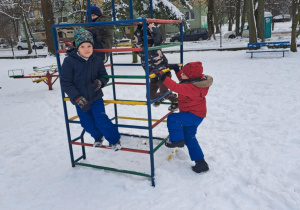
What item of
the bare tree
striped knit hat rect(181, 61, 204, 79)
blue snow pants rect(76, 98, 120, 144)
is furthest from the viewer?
the bare tree

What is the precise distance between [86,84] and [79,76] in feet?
0.38

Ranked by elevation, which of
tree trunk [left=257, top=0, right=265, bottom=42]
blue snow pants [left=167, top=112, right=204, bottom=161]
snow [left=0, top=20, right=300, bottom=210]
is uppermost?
tree trunk [left=257, top=0, right=265, bottom=42]

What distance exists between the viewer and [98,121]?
3.05 m

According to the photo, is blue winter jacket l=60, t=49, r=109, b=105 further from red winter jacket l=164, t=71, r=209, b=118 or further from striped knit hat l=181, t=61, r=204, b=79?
striped knit hat l=181, t=61, r=204, b=79

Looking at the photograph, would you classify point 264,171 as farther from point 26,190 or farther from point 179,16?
point 179,16

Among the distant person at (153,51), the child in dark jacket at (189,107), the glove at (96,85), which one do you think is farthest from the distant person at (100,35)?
the child in dark jacket at (189,107)

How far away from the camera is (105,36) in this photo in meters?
3.60

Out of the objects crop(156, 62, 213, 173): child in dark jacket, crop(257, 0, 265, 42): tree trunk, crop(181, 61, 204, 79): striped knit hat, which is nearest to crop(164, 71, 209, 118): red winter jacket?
crop(156, 62, 213, 173): child in dark jacket

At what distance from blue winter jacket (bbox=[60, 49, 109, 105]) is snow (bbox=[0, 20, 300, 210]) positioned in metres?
1.06

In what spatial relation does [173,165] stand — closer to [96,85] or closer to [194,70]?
[194,70]

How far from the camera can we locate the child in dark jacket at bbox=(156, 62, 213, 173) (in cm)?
293

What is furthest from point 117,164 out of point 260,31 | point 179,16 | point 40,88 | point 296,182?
point 260,31

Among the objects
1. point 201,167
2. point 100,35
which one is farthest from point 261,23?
point 201,167

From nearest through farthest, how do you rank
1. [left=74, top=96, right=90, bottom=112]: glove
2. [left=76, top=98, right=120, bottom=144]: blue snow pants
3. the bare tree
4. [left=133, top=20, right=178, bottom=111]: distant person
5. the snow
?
Answer: the snow < [left=74, top=96, right=90, bottom=112]: glove < [left=76, top=98, right=120, bottom=144]: blue snow pants < [left=133, top=20, right=178, bottom=111]: distant person < the bare tree
